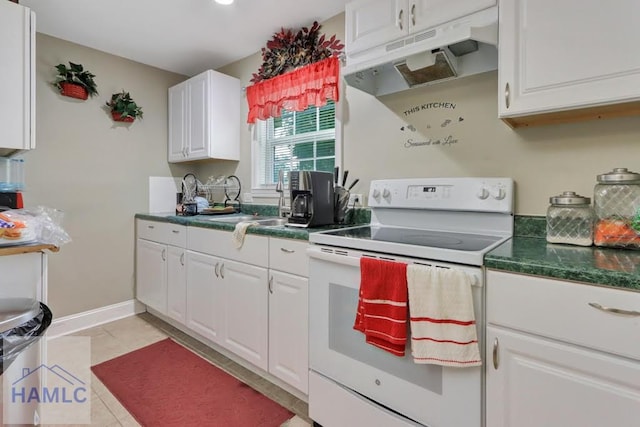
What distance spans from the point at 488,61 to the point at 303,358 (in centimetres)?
175

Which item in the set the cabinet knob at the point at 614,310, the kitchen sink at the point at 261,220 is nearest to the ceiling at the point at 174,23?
the kitchen sink at the point at 261,220

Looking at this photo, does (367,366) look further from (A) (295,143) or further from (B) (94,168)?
(B) (94,168)

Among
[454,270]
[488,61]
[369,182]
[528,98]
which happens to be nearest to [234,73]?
[369,182]

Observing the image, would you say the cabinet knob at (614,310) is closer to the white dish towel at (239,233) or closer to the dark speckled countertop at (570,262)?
the dark speckled countertop at (570,262)

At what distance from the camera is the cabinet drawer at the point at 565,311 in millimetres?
826

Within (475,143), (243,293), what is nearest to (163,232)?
(243,293)

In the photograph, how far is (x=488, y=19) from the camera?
1.30m

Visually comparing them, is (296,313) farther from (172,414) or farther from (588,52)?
(588,52)

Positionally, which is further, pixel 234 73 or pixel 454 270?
pixel 234 73

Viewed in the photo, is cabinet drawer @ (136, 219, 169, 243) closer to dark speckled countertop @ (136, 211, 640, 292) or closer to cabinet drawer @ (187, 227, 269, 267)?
cabinet drawer @ (187, 227, 269, 267)

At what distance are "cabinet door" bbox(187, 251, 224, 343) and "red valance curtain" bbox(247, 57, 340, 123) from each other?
4.14 feet

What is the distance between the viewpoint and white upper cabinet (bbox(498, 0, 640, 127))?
107cm

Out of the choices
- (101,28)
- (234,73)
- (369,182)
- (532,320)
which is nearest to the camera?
(532,320)

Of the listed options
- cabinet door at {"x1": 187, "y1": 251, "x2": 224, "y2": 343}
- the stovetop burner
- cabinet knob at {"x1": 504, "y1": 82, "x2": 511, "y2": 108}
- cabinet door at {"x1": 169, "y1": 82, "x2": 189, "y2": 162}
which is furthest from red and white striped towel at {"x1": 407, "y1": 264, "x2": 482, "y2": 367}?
cabinet door at {"x1": 169, "y1": 82, "x2": 189, "y2": 162}
